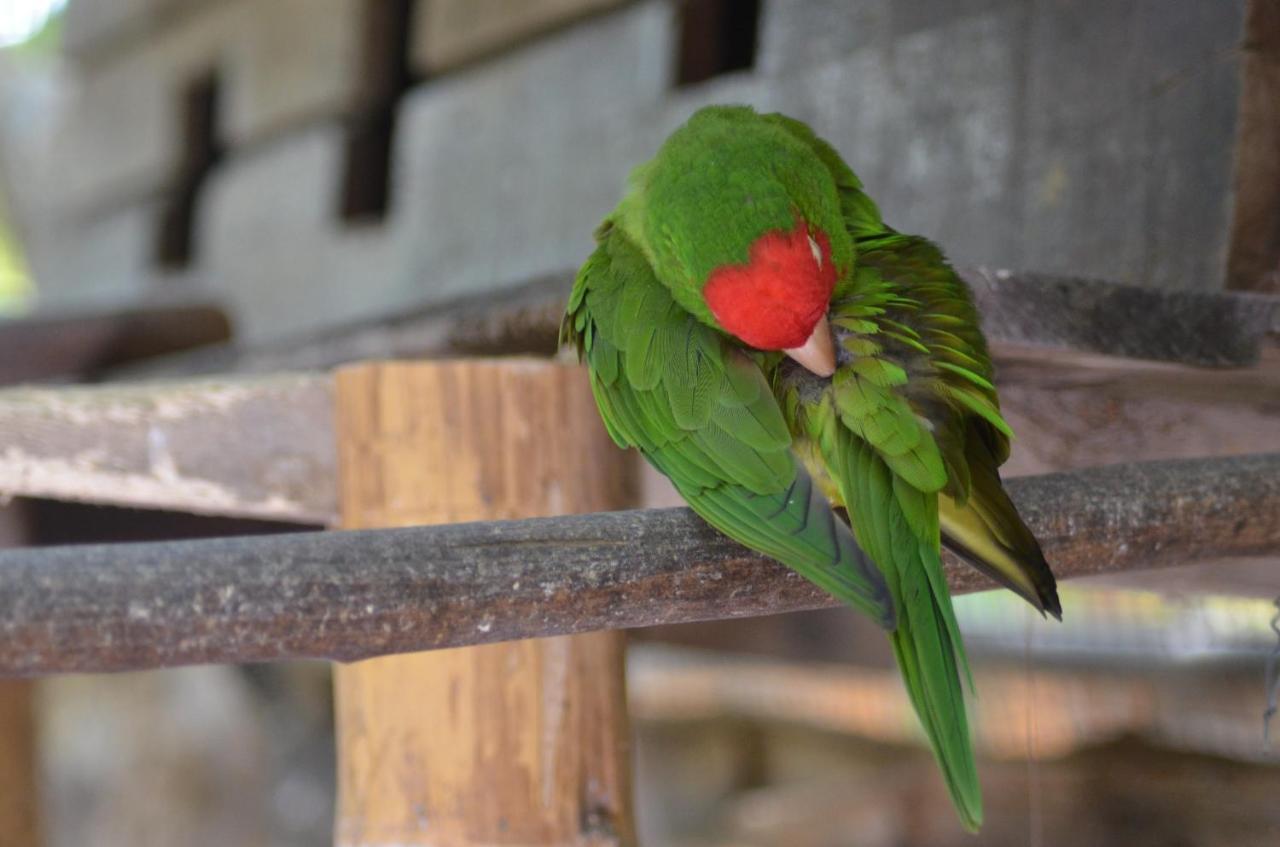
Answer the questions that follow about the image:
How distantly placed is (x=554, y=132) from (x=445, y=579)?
2.37m

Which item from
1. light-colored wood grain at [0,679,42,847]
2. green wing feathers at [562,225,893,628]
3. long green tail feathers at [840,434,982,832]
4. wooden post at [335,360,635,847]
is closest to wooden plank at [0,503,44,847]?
light-colored wood grain at [0,679,42,847]

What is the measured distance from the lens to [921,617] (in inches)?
48.5

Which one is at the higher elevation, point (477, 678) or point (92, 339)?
point (92, 339)

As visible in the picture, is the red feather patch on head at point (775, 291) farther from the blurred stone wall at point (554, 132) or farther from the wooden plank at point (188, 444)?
the blurred stone wall at point (554, 132)

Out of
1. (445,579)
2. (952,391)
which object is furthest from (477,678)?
(952,391)

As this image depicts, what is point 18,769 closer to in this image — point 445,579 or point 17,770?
point 17,770

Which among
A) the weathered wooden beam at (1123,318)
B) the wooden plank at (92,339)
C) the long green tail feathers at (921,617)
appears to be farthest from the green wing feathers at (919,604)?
the wooden plank at (92,339)

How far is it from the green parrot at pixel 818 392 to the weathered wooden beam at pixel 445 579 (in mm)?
78

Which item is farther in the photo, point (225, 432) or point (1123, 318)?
point (225, 432)

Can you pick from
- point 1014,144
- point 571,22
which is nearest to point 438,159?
point 571,22

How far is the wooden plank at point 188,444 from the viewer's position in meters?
1.91

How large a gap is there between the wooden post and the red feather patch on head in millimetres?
411

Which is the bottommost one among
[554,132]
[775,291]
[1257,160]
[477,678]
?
[477,678]

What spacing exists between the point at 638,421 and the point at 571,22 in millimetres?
2064
